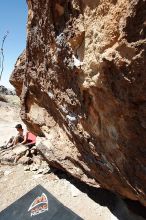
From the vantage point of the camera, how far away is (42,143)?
237 inches

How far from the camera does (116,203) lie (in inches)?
218

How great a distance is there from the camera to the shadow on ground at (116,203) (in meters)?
5.07

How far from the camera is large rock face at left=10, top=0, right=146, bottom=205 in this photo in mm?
2467

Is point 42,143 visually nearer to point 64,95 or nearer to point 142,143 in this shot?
point 64,95

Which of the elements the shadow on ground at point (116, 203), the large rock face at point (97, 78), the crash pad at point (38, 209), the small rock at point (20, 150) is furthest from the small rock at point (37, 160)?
the crash pad at point (38, 209)

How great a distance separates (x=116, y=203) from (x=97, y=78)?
3340mm

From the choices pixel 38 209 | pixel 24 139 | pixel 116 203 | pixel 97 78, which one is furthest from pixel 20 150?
pixel 97 78

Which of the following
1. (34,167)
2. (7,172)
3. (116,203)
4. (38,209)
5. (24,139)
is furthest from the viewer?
(24,139)

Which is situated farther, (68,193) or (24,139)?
(24,139)

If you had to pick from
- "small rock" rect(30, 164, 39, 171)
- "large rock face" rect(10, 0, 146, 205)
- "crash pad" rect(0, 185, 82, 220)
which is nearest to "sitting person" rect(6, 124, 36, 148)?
"small rock" rect(30, 164, 39, 171)

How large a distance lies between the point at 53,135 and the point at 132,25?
3.55m

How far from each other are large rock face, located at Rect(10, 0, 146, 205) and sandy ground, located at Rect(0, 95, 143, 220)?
2.14 feet

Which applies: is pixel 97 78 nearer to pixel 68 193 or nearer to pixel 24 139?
pixel 68 193

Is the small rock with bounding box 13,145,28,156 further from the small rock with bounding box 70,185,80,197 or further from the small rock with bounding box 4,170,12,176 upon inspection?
the small rock with bounding box 70,185,80,197
